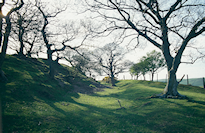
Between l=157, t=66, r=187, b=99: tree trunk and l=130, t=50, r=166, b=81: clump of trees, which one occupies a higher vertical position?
l=130, t=50, r=166, b=81: clump of trees

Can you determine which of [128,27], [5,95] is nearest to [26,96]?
[5,95]

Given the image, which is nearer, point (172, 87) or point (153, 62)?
point (172, 87)

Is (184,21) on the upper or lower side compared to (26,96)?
upper

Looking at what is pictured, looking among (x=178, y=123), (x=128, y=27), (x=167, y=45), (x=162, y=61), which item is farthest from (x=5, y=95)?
(x=162, y=61)

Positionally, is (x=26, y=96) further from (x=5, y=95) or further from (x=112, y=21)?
(x=112, y=21)

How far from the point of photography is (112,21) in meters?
16.5

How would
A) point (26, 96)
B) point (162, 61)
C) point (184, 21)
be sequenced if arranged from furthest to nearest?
1. point (162, 61)
2. point (184, 21)
3. point (26, 96)

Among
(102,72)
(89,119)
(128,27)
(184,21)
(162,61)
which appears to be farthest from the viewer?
(162,61)

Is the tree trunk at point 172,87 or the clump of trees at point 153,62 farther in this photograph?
the clump of trees at point 153,62

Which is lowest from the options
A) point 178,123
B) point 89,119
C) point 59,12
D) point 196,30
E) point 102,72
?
point 89,119

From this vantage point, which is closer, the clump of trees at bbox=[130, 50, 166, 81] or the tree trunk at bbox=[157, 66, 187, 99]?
the tree trunk at bbox=[157, 66, 187, 99]

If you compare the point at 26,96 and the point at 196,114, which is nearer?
the point at 196,114

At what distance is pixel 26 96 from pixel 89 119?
7.14 metres

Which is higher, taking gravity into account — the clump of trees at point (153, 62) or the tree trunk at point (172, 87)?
the clump of trees at point (153, 62)
